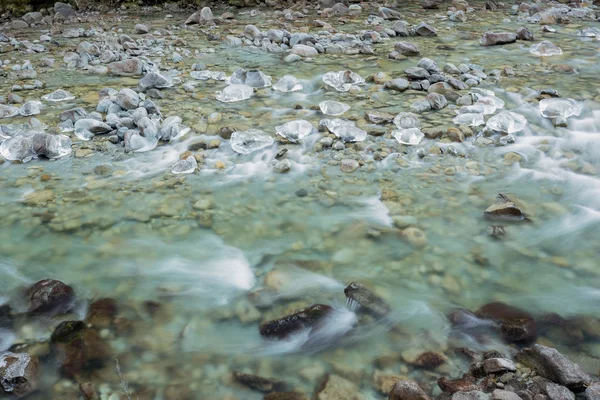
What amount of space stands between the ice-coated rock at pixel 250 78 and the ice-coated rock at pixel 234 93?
1.21 feet

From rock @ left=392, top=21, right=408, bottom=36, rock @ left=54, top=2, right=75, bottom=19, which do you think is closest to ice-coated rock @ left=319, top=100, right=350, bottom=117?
rock @ left=392, top=21, right=408, bottom=36

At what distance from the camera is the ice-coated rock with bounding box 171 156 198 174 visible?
437cm

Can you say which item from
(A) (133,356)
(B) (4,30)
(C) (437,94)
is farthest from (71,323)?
(B) (4,30)

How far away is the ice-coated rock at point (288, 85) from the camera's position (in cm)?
629

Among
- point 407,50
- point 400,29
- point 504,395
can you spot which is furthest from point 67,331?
point 400,29

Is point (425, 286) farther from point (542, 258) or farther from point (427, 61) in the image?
point (427, 61)

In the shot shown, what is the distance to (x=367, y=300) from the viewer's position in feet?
9.32

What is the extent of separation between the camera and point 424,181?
4117 millimetres

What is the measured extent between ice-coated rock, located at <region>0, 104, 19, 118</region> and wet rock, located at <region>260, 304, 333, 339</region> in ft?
14.7

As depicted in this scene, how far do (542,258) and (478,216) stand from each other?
21.6 inches

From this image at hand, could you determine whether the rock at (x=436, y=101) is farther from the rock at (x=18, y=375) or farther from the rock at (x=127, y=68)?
the rock at (x=18, y=375)

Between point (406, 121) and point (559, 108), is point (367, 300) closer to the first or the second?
point (406, 121)

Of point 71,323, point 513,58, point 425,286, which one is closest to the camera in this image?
point 71,323

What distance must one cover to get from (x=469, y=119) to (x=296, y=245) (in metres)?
2.67
